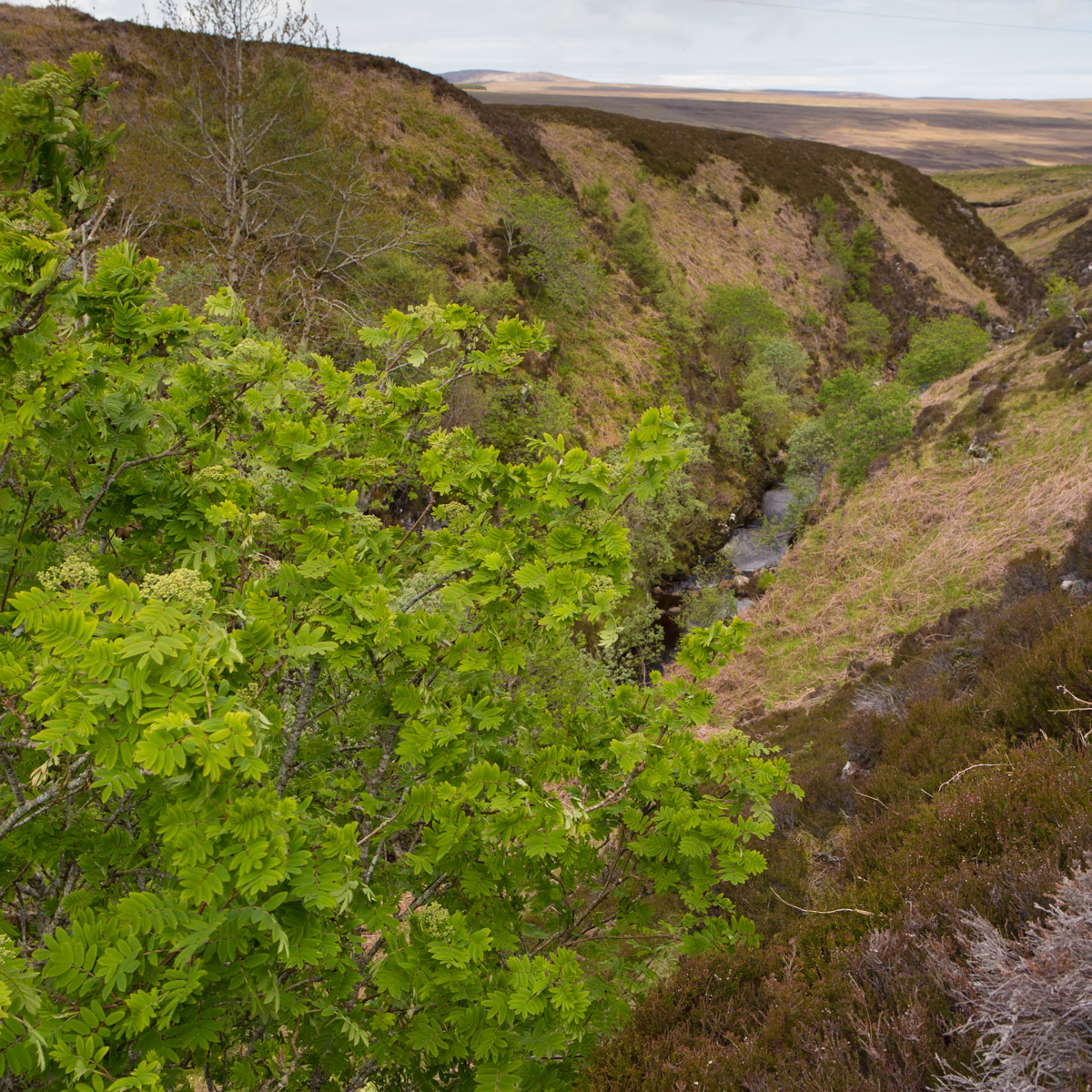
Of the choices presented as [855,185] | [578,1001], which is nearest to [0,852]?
[578,1001]

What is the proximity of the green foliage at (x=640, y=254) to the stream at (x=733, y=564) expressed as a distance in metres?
15.3

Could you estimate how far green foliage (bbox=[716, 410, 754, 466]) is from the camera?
31609mm

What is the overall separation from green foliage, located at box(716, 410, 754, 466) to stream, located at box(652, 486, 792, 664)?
3.23 m

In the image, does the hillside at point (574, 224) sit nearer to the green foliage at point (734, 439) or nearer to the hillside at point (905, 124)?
the green foliage at point (734, 439)

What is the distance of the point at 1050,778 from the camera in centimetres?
391

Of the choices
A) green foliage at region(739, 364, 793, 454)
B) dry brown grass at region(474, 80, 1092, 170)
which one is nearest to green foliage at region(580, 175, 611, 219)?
green foliage at region(739, 364, 793, 454)

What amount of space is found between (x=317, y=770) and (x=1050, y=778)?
431cm

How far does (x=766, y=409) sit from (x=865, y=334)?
1674 centimetres

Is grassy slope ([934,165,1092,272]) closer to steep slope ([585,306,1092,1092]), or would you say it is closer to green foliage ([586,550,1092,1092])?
steep slope ([585,306,1092,1092])

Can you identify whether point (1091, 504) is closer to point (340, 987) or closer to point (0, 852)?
point (340, 987)

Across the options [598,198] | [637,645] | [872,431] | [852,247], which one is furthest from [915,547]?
[852,247]

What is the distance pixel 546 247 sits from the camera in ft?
98.6

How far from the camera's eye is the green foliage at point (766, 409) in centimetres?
3338

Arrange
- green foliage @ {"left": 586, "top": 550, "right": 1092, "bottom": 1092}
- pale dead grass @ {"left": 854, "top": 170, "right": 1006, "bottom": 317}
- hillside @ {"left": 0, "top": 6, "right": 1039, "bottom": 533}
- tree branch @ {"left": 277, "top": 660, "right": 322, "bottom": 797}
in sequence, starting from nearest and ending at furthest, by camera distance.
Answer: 1. green foliage @ {"left": 586, "top": 550, "right": 1092, "bottom": 1092}
2. tree branch @ {"left": 277, "top": 660, "right": 322, "bottom": 797}
3. hillside @ {"left": 0, "top": 6, "right": 1039, "bottom": 533}
4. pale dead grass @ {"left": 854, "top": 170, "right": 1006, "bottom": 317}
